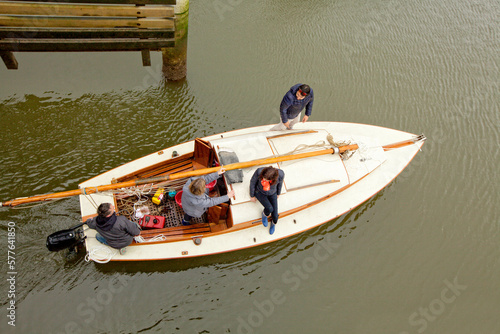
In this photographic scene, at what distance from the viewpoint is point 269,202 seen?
4668mm

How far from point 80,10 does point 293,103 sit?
4.14m

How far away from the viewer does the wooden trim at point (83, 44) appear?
5.74 meters

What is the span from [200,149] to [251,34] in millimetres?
4247

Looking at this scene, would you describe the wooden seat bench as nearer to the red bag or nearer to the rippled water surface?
the red bag

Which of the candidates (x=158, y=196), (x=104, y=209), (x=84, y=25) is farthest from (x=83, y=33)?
(x=104, y=209)

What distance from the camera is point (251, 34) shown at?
7.97 meters

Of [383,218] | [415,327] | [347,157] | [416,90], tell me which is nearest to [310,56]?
[416,90]

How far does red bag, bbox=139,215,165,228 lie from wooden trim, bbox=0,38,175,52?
354 cm

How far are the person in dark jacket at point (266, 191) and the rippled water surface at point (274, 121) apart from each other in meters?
1.23

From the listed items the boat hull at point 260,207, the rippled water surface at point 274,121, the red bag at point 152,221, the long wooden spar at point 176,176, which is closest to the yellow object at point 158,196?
the red bag at point 152,221

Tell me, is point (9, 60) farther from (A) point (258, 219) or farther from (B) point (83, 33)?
(A) point (258, 219)

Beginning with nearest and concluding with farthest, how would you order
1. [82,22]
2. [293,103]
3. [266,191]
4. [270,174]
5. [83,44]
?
[270,174]
[266,191]
[293,103]
[82,22]
[83,44]

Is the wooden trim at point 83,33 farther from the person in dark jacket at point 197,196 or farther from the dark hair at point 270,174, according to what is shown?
the dark hair at point 270,174

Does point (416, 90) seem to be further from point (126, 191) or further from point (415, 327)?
point (126, 191)
